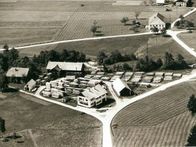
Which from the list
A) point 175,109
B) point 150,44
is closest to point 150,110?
point 175,109

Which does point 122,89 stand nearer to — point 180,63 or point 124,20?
point 180,63

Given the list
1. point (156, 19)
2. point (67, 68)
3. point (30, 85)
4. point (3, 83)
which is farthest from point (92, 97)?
point (156, 19)

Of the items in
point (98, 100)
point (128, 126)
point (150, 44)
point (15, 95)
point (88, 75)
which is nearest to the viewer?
point (128, 126)

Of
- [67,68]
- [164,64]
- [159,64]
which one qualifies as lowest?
[67,68]

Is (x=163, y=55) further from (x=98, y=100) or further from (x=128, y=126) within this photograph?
(x=128, y=126)

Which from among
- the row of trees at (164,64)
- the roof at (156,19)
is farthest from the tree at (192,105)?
the roof at (156,19)

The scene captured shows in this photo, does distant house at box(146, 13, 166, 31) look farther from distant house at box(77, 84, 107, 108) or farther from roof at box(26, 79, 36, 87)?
distant house at box(77, 84, 107, 108)

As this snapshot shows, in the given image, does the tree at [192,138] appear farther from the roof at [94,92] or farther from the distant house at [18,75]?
the distant house at [18,75]

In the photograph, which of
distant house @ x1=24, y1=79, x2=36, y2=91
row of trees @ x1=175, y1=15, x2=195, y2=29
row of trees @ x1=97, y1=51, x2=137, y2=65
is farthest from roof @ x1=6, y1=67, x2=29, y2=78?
row of trees @ x1=175, y1=15, x2=195, y2=29
